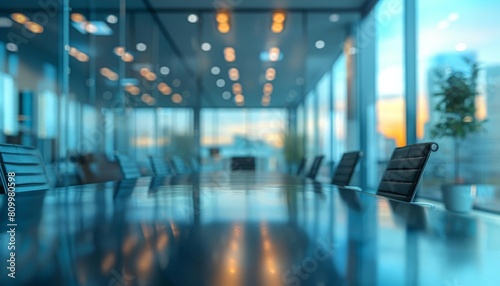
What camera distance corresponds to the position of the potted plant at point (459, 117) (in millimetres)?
4723

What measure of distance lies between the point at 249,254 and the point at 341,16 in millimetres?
7744

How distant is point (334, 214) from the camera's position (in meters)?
0.85

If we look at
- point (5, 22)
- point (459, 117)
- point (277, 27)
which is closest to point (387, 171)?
point (459, 117)

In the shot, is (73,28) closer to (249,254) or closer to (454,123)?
(454,123)

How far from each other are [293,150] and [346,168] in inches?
223

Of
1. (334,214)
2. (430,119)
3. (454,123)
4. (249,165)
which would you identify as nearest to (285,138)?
(249,165)

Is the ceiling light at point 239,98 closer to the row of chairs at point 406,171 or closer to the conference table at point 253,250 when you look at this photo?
the row of chairs at point 406,171

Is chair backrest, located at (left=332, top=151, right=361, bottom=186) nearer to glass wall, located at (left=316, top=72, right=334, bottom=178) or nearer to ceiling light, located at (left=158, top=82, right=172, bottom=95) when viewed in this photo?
glass wall, located at (left=316, top=72, right=334, bottom=178)

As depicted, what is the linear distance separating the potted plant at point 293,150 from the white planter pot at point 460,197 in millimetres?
3672

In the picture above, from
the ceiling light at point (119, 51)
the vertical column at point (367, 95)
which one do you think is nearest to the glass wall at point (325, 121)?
the vertical column at point (367, 95)

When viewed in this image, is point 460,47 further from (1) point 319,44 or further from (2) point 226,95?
(2) point 226,95

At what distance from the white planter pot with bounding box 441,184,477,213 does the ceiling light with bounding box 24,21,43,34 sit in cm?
564

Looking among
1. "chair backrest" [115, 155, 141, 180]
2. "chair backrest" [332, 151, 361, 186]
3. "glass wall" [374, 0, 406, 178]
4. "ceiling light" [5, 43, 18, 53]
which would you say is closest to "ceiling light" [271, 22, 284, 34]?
"glass wall" [374, 0, 406, 178]

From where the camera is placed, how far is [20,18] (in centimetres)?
484
